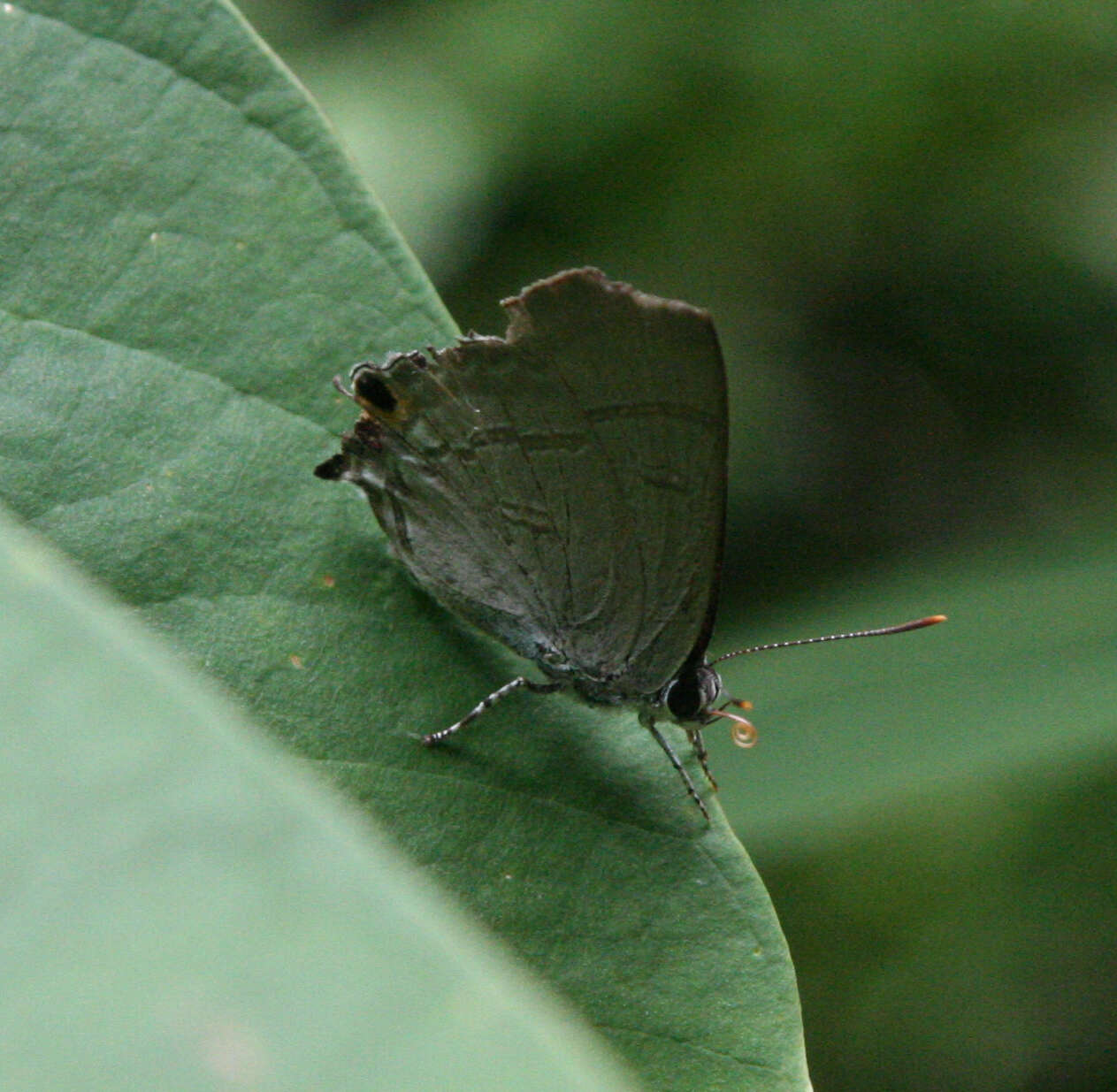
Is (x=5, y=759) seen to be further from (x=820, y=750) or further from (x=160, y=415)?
(x=820, y=750)

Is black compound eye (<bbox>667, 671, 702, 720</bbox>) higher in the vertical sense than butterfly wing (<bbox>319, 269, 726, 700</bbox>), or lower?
lower

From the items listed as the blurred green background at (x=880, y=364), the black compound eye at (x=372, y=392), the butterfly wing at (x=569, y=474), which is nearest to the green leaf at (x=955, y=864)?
the blurred green background at (x=880, y=364)

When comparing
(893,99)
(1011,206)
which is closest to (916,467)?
(1011,206)

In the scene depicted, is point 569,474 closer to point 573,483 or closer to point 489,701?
point 573,483

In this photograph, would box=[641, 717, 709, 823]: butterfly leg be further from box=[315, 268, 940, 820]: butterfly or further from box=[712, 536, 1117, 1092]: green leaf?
box=[712, 536, 1117, 1092]: green leaf

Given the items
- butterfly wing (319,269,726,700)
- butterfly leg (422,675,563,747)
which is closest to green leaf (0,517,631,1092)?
butterfly leg (422,675,563,747)

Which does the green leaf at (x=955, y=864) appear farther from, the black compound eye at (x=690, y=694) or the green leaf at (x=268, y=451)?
the green leaf at (x=268, y=451)
